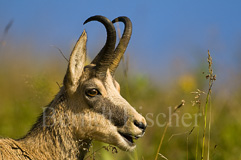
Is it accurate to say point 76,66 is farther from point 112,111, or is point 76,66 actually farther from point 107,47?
point 112,111

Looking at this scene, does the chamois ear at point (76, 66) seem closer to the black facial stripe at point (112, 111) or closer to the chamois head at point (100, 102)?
the chamois head at point (100, 102)

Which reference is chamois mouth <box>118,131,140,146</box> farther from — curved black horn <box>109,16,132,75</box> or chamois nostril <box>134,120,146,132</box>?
curved black horn <box>109,16,132,75</box>

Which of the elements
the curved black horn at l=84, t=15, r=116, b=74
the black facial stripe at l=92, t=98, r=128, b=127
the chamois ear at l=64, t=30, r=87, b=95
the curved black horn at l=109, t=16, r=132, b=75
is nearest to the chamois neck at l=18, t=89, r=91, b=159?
the chamois ear at l=64, t=30, r=87, b=95

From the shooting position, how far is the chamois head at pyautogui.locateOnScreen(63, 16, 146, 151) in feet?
19.2

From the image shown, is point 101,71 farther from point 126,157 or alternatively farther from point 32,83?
point 126,157

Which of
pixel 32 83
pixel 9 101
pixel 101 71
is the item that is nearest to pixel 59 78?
pixel 9 101

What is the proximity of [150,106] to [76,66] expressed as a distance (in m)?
6.11

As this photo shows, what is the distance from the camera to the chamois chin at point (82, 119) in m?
5.84

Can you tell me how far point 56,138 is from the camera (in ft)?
19.3

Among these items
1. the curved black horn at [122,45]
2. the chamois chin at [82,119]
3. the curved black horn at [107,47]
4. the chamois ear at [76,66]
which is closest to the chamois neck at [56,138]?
the chamois chin at [82,119]

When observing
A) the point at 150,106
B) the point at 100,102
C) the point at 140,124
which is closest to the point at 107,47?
the point at 100,102

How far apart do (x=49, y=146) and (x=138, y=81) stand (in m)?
5.72

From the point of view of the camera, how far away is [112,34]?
6.20 meters

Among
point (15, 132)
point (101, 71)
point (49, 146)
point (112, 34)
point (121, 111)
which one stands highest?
point (112, 34)
